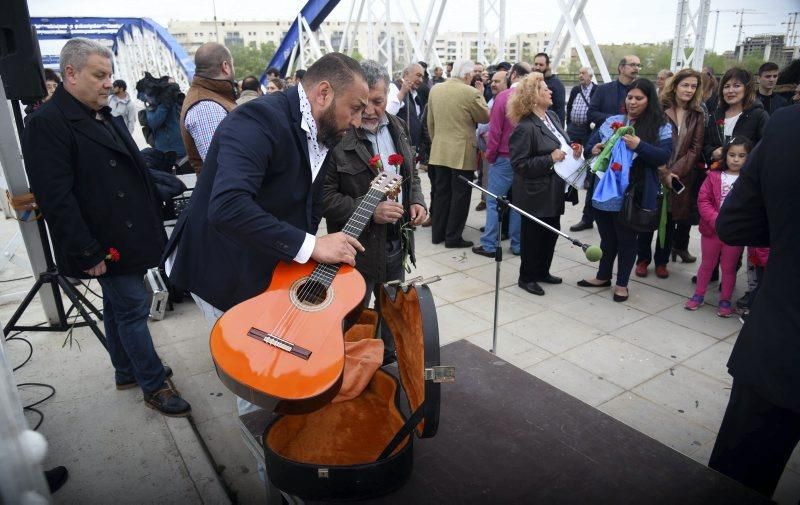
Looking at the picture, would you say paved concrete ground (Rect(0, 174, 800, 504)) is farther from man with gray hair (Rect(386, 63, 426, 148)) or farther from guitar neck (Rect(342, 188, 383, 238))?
man with gray hair (Rect(386, 63, 426, 148))

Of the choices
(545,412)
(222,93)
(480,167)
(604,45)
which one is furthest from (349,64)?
(604,45)

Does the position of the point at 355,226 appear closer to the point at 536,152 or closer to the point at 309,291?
the point at 309,291

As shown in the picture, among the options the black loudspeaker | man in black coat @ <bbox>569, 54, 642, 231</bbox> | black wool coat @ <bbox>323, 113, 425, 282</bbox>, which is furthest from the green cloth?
the black loudspeaker

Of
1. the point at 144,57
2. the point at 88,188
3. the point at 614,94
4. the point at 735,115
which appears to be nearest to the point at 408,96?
the point at 614,94

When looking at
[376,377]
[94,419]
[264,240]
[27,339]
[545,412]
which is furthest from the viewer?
[27,339]

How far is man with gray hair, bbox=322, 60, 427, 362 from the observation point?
299 cm

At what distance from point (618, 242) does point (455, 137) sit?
2131 millimetres

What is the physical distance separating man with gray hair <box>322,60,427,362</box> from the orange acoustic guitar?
1016 mm

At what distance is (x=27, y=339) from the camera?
392cm

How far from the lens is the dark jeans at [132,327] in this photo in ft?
9.24

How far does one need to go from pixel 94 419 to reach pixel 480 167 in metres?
5.72

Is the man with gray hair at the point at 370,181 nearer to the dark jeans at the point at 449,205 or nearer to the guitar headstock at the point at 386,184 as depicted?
the guitar headstock at the point at 386,184

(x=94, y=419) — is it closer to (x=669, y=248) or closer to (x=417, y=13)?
(x=669, y=248)

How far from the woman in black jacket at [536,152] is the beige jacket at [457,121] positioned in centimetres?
117
